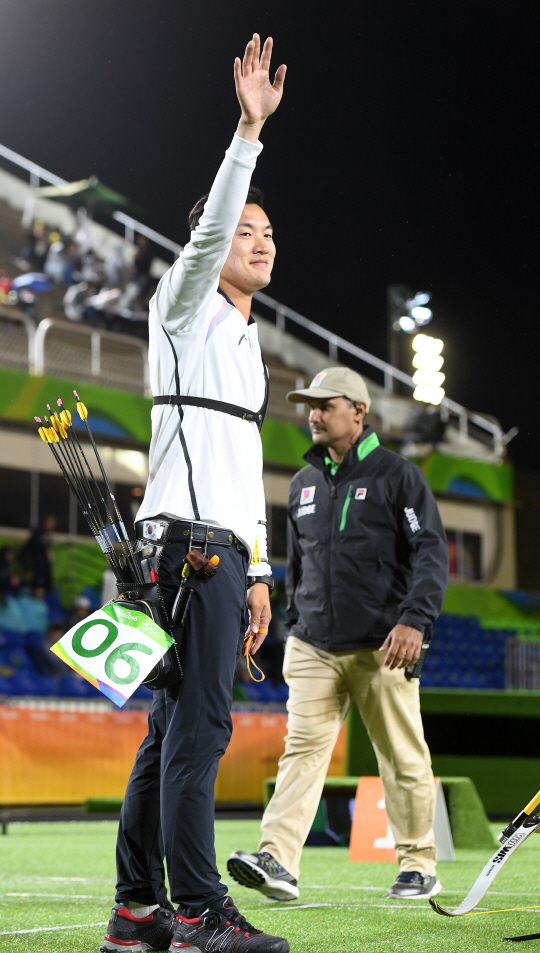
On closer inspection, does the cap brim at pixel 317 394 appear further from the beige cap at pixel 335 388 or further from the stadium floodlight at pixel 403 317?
the stadium floodlight at pixel 403 317

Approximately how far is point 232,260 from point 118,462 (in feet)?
39.2

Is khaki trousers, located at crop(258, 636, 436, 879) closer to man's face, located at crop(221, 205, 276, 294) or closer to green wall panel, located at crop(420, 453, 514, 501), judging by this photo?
man's face, located at crop(221, 205, 276, 294)

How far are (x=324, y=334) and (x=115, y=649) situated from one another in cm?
1640

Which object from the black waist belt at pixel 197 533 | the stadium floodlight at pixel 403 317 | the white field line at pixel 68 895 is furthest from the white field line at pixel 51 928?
the stadium floodlight at pixel 403 317

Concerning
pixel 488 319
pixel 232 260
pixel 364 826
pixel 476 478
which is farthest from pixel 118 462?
pixel 232 260

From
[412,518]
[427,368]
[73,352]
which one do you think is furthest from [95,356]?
[412,518]

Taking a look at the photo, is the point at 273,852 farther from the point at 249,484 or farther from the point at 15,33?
the point at 15,33

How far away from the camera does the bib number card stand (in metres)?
1.83

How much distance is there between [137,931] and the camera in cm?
203

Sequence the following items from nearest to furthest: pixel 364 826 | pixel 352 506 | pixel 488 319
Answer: pixel 352 506, pixel 364 826, pixel 488 319

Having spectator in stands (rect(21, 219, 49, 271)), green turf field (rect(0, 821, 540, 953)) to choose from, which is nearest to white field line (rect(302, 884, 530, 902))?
green turf field (rect(0, 821, 540, 953))

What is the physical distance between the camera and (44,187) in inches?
684

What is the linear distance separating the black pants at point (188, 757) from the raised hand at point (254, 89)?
2.65 feet

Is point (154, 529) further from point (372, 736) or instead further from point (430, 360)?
point (430, 360)
